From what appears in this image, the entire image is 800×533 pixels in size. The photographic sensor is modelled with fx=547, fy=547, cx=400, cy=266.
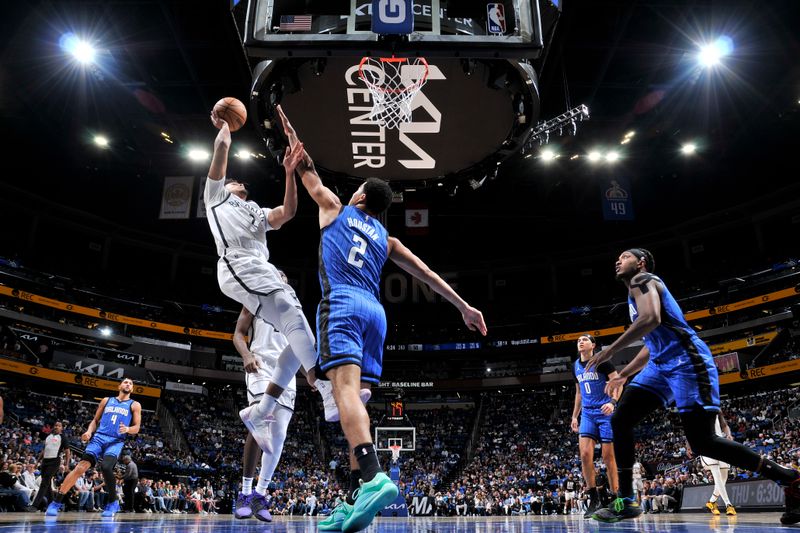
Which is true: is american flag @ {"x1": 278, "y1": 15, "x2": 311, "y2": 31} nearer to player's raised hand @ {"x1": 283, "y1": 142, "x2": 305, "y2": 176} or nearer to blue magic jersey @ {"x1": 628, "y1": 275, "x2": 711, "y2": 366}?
player's raised hand @ {"x1": 283, "y1": 142, "x2": 305, "y2": 176}

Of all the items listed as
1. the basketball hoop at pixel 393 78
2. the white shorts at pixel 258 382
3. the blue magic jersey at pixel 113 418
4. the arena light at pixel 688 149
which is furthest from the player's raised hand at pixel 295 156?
the arena light at pixel 688 149

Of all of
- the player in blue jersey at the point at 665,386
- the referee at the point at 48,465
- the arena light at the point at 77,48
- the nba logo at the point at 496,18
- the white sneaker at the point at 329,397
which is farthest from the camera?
the arena light at the point at 77,48

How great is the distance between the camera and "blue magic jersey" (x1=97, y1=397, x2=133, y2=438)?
7418 mm

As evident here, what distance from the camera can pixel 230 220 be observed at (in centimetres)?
461

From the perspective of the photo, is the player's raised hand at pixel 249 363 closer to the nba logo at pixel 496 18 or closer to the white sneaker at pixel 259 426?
the white sneaker at pixel 259 426

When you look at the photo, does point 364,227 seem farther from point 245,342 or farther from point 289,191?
point 245,342

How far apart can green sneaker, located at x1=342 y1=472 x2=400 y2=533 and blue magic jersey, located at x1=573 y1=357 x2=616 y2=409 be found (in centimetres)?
525

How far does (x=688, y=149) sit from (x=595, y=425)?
18860 millimetres

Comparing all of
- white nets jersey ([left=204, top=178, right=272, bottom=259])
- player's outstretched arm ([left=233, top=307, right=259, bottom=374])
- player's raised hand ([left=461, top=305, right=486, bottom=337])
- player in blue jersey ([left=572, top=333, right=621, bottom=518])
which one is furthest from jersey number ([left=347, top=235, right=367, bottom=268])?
player in blue jersey ([left=572, top=333, right=621, bottom=518])

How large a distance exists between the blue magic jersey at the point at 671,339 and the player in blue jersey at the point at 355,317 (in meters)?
1.56

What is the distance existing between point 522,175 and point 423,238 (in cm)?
1001

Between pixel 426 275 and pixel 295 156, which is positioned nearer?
pixel 295 156

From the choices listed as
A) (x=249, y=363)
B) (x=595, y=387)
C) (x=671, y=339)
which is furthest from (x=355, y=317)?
(x=595, y=387)

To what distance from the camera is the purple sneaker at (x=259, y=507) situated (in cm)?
488
